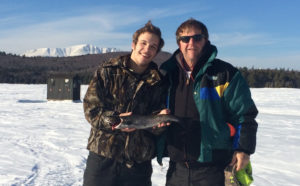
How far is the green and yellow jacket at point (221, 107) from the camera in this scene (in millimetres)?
2719

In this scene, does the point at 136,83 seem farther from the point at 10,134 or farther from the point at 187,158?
the point at 10,134

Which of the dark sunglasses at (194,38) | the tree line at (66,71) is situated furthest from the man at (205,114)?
the tree line at (66,71)

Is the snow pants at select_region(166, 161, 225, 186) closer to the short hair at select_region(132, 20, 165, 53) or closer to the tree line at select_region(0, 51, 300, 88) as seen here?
the short hair at select_region(132, 20, 165, 53)

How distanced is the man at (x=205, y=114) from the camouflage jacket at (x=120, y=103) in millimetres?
245

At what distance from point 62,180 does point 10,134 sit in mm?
4829

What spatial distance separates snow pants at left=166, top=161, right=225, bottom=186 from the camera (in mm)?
2852

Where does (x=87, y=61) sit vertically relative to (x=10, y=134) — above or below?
above

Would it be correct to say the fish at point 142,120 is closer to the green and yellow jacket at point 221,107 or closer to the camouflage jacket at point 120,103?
the camouflage jacket at point 120,103

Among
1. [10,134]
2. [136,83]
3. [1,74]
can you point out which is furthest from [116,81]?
[1,74]

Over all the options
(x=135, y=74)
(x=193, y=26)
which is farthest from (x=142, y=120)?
(x=193, y=26)

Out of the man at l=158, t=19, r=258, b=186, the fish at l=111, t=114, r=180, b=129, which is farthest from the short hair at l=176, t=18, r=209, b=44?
the fish at l=111, t=114, r=180, b=129

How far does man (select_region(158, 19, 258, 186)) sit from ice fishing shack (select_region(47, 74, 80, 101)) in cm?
1813

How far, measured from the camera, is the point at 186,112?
290 cm

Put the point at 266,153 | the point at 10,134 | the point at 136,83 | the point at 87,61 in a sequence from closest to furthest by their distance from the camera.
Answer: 1. the point at 136,83
2. the point at 266,153
3. the point at 10,134
4. the point at 87,61
